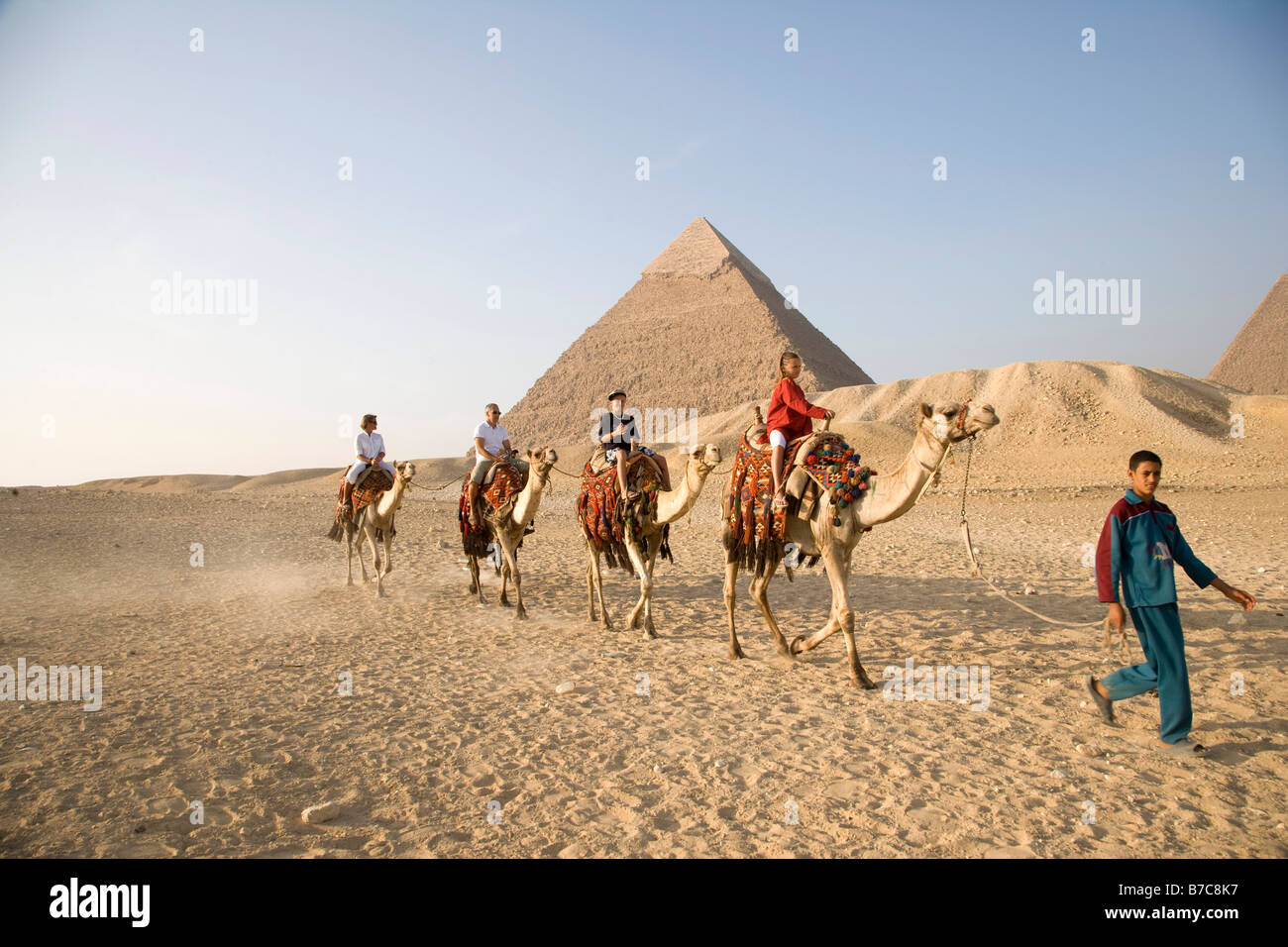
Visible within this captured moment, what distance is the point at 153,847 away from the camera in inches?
112

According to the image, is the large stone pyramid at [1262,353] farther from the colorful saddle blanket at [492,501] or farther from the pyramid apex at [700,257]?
the colorful saddle blanket at [492,501]

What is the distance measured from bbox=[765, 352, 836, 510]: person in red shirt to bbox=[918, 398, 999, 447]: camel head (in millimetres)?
1001

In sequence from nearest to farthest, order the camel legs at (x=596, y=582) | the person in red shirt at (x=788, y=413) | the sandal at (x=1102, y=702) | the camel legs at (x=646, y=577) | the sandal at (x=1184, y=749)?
the sandal at (x=1184, y=749) < the sandal at (x=1102, y=702) < the person in red shirt at (x=788, y=413) < the camel legs at (x=646, y=577) < the camel legs at (x=596, y=582)

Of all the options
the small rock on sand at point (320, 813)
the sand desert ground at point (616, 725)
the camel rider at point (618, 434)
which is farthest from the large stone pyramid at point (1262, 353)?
the small rock on sand at point (320, 813)

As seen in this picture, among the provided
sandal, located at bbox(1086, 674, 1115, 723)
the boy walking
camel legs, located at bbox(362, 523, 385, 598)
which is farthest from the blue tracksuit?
camel legs, located at bbox(362, 523, 385, 598)

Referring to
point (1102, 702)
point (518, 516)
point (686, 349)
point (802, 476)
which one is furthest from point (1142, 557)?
point (686, 349)

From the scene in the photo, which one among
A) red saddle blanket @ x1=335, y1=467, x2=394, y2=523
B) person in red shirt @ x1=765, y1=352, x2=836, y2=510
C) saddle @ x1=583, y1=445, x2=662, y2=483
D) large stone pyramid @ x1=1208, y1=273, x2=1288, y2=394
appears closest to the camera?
person in red shirt @ x1=765, y1=352, x2=836, y2=510

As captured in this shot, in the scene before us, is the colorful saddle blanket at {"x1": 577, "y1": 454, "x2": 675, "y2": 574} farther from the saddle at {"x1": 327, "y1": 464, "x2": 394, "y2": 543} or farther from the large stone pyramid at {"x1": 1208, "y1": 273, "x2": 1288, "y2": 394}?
the large stone pyramid at {"x1": 1208, "y1": 273, "x2": 1288, "y2": 394}

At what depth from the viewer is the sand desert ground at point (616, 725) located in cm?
296

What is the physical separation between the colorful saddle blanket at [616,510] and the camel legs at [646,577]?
89 millimetres

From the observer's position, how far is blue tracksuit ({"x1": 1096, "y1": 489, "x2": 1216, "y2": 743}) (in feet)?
11.5

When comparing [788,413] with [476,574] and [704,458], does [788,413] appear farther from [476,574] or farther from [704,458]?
[476,574]

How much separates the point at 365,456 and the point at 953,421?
764 centimetres
